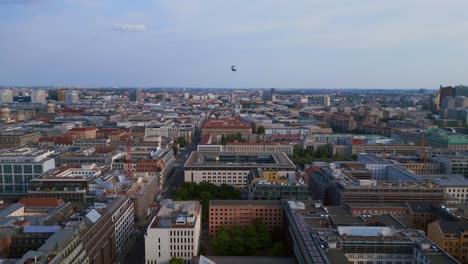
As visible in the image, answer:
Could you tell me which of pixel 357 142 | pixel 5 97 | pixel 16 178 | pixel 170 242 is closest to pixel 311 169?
pixel 357 142

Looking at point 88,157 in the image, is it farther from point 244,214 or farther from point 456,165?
point 456,165

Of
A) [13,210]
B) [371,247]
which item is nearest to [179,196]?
[13,210]

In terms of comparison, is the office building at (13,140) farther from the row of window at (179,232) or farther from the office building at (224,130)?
the row of window at (179,232)

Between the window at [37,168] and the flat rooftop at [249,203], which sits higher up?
the window at [37,168]

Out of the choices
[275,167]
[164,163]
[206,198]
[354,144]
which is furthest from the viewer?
[354,144]

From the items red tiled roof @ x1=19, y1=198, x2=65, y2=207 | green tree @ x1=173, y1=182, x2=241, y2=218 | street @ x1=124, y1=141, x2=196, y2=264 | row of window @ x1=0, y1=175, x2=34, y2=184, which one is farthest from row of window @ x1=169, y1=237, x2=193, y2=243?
row of window @ x1=0, y1=175, x2=34, y2=184

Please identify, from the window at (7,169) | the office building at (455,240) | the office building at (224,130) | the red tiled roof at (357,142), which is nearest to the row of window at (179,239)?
the office building at (455,240)

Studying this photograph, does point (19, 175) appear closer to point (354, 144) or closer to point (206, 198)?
point (206, 198)
